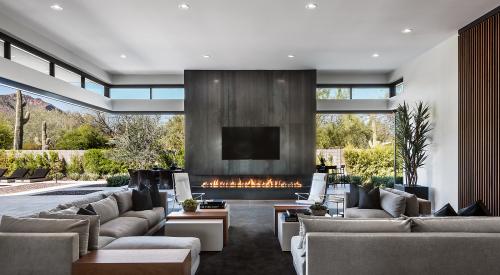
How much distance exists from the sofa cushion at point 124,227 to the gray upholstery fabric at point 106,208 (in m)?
0.09

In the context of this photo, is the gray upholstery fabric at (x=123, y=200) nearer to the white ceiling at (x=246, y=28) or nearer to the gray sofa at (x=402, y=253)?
the white ceiling at (x=246, y=28)

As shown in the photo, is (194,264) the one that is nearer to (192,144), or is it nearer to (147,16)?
(147,16)

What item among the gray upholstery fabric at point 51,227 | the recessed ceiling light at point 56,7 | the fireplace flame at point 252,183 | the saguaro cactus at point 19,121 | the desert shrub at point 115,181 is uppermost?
the recessed ceiling light at point 56,7

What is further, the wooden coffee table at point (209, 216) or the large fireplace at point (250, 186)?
the large fireplace at point (250, 186)

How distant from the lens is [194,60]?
29.4ft

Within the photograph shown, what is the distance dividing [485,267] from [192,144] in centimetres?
806

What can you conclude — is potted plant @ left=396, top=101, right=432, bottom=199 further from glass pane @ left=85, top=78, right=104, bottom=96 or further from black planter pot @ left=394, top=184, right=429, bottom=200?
glass pane @ left=85, top=78, right=104, bottom=96

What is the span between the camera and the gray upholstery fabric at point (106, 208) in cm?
455

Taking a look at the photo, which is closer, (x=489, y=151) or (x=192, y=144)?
(x=489, y=151)

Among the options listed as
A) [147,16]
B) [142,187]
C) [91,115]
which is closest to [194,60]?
[147,16]

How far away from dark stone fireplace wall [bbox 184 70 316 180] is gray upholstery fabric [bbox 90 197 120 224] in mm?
4906

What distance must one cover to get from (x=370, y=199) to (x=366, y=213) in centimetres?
40

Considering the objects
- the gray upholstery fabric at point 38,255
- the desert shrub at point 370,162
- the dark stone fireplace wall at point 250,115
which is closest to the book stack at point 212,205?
the gray upholstery fabric at point 38,255

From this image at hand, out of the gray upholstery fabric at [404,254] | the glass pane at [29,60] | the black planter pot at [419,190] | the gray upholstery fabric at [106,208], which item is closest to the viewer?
the gray upholstery fabric at [404,254]
